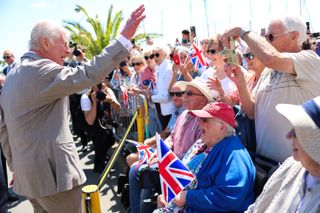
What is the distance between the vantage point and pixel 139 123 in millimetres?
4734

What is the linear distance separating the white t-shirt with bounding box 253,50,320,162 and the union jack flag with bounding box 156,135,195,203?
72cm

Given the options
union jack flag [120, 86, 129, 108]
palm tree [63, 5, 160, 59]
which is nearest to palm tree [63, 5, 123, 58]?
palm tree [63, 5, 160, 59]

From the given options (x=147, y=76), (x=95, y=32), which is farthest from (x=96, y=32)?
(x=147, y=76)

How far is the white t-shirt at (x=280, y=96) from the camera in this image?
231 centimetres

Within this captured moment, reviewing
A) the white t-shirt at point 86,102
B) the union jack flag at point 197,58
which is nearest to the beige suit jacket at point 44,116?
the white t-shirt at point 86,102

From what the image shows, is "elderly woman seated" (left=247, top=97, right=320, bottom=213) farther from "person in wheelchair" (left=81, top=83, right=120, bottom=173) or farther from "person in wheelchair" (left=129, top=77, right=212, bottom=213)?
"person in wheelchair" (left=81, top=83, right=120, bottom=173)

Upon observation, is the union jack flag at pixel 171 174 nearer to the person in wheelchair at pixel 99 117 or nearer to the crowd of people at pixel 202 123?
the crowd of people at pixel 202 123

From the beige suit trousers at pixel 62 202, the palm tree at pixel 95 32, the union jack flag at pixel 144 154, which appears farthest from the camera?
the palm tree at pixel 95 32

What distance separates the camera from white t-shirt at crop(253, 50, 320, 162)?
7.58ft

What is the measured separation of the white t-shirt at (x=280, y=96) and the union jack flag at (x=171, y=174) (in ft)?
2.37

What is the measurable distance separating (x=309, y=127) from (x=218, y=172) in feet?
3.27

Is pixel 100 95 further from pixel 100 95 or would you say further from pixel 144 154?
pixel 144 154

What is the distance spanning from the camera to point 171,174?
2.47 m

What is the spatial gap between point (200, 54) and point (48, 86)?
3528 mm
